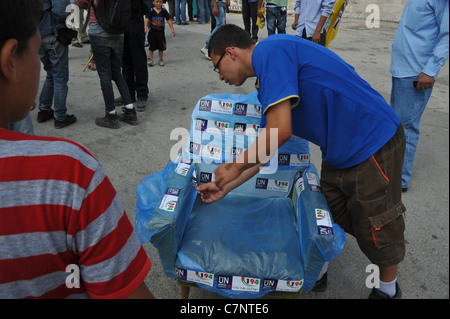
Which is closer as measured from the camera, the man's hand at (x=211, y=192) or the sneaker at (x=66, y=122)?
the man's hand at (x=211, y=192)

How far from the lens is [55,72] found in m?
3.59

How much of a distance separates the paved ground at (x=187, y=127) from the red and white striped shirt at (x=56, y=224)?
1574 mm


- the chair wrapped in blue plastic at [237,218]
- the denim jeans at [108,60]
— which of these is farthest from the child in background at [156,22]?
the chair wrapped in blue plastic at [237,218]

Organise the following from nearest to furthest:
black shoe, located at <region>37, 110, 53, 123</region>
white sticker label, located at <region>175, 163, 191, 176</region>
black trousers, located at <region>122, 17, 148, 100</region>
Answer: white sticker label, located at <region>175, 163, 191, 176</region> < black shoe, located at <region>37, 110, 53, 123</region> < black trousers, located at <region>122, 17, 148, 100</region>

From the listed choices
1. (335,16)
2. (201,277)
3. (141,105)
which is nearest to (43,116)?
(141,105)

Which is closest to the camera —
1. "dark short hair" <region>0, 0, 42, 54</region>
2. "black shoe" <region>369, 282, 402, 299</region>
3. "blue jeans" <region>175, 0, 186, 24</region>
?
"dark short hair" <region>0, 0, 42, 54</region>

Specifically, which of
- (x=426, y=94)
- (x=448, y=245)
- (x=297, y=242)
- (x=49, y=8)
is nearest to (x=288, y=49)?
(x=297, y=242)

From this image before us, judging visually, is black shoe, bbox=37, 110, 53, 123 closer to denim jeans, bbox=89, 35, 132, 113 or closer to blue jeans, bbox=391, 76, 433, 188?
denim jeans, bbox=89, 35, 132, 113

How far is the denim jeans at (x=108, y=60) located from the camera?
11.6 feet

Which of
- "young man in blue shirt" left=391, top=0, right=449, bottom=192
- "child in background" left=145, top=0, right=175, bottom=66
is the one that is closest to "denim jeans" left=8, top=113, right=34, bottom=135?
"young man in blue shirt" left=391, top=0, right=449, bottom=192

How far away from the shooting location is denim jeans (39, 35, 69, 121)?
136 inches

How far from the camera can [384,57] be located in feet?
23.2

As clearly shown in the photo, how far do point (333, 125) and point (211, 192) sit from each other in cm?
73

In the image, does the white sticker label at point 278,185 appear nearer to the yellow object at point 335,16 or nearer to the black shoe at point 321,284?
the black shoe at point 321,284
